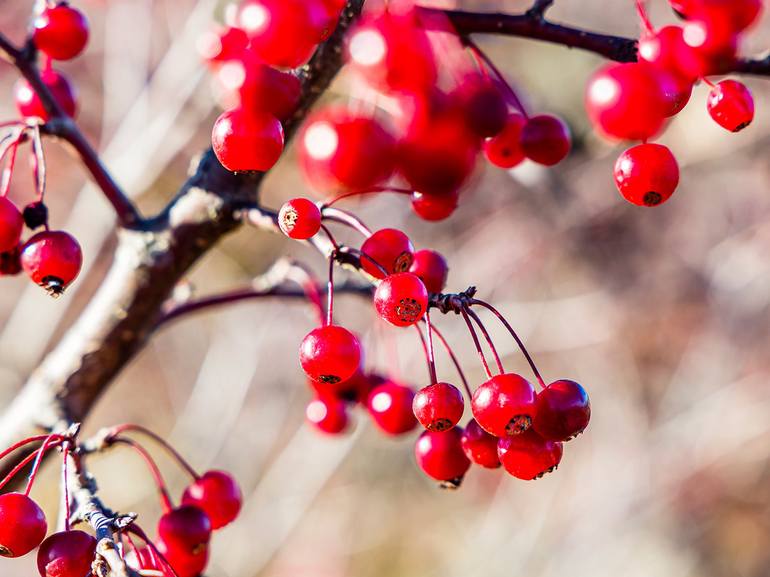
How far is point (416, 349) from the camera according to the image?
183 inches

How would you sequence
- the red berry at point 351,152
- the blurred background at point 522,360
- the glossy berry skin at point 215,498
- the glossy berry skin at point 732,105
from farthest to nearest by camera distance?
the blurred background at point 522,360 < the glossy berry skin at point 215,498 < the glossy berry skin at point 732,105 < the red berry at point 351,152

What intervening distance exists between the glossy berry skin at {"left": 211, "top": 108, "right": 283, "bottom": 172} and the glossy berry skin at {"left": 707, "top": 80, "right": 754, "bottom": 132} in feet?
1.96

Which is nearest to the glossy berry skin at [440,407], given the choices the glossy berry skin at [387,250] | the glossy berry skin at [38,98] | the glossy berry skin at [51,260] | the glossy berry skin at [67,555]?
the glossy berry skin at [387,250]

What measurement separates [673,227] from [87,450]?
18.8ft

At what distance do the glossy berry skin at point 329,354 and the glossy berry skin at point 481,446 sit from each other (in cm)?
20

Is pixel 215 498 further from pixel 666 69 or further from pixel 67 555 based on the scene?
pixel 666 69

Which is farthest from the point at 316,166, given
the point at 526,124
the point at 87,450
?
the point at 87,450

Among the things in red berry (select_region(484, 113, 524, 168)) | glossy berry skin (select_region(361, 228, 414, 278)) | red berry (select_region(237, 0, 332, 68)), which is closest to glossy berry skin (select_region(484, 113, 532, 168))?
red berry (select_region(484, 113, 524, 168))

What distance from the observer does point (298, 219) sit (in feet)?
2.96

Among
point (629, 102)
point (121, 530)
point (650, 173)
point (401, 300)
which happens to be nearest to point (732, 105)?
point (650, 173)

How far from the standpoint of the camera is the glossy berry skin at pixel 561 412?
88cm

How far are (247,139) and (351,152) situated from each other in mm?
265

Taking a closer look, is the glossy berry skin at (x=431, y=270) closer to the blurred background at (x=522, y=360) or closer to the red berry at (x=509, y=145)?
the red berry at (x=509, y=145)

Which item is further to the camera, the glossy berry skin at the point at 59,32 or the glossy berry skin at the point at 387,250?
the glossy berry skin at the point at 59,32
